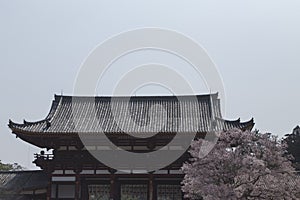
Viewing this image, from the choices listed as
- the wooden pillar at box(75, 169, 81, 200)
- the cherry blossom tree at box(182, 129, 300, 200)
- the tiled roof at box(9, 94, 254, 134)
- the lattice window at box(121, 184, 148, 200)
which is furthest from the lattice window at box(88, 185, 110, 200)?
the cherry blossom tree at box(182, 129, 300, 200)

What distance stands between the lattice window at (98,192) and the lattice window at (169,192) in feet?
10.2

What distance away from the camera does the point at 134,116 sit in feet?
98.8

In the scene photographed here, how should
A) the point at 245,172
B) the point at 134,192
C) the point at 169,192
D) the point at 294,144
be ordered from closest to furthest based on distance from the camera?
1. the point at 245,172
2. the point at 169,192
3. the point at 134,192
4. the point at 294,144

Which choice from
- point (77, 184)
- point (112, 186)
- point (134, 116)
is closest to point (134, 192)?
point (112, 186)

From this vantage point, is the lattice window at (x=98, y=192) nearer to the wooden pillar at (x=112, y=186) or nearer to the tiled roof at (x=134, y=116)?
the wooden pillar at (x=112, y=186)

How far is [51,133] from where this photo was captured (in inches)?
1021

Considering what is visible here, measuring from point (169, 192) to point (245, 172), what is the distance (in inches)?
354

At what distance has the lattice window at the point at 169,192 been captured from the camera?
26264 mm

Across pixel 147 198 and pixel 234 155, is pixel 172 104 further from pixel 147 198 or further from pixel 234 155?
pixel 234 155

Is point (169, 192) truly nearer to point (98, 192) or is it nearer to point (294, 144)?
point (98, 192)

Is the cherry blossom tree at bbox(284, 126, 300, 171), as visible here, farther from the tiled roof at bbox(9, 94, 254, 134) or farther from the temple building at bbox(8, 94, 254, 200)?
the temple building at bbox(8, 94, 254, 200)

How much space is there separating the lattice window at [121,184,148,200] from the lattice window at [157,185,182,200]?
0.83 meters

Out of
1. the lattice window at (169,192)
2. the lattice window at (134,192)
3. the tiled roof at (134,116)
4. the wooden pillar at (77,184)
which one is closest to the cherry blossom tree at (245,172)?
the tiled roof at (134,116)

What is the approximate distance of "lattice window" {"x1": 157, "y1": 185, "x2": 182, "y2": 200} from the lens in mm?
26264
